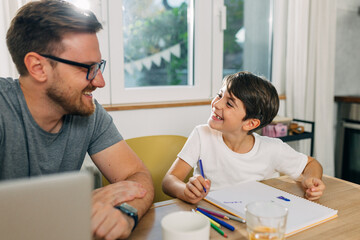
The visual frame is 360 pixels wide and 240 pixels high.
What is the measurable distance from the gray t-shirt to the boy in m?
0.37

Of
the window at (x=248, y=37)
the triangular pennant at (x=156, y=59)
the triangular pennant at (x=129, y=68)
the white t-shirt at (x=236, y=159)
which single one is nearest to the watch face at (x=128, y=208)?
the white t-shirt at (x=236, y=159)

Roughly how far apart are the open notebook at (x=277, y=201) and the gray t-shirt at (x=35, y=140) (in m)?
0.48

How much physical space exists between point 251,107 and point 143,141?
1.67 ft

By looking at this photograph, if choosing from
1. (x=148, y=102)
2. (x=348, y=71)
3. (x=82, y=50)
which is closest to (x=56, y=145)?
(x=82, y=50)

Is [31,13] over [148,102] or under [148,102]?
over

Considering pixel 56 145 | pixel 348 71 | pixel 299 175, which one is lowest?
pixel 299 175

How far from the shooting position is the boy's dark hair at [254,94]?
50.9 inches

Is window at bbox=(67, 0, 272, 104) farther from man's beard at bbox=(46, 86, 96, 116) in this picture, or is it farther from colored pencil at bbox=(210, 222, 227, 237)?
colored pencil at bbox=(210, 222, 227, 237)

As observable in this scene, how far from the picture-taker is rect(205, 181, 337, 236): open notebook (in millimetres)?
772

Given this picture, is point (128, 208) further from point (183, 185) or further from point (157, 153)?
point (157, 153)

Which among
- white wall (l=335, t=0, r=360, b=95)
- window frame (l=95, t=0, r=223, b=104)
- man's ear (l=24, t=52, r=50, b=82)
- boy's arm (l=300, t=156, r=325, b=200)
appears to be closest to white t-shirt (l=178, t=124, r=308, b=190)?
boy's arm (l=300, t=156, r=325, b=200)

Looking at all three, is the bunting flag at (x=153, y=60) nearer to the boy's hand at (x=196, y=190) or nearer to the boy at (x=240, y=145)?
the boy at (x=240, y=145)

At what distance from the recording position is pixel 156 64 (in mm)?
2221

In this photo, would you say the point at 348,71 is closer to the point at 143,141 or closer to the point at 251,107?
the point at 251,107
